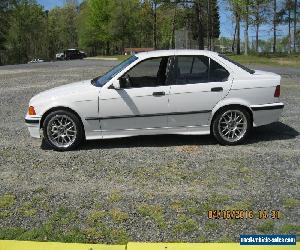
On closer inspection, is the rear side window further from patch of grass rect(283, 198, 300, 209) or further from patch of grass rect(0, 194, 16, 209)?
patch of grass rect(0, 194, 16, 209)

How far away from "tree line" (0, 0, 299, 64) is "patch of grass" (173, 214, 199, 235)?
38.2 metres

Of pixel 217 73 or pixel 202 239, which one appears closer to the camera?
pixel 202 239

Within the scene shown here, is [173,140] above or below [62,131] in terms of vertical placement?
below

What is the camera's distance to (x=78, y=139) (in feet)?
23.1

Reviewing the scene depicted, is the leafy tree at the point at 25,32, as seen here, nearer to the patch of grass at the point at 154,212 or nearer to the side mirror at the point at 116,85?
the side mirror at the point at 116,85

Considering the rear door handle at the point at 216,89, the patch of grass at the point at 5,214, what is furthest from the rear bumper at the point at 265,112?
the patch of grass at the point at 5,214

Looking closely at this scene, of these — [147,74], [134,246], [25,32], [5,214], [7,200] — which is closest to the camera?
[134,246]

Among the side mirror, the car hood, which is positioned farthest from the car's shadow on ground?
the side mirror

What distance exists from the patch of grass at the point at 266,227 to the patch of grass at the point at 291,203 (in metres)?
0.47

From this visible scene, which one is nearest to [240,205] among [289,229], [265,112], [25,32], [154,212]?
[289,229]

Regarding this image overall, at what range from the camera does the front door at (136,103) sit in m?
6.93

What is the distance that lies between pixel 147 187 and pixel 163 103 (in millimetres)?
2012

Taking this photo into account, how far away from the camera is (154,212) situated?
461 centimetres

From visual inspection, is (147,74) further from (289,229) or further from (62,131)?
(289,229)
